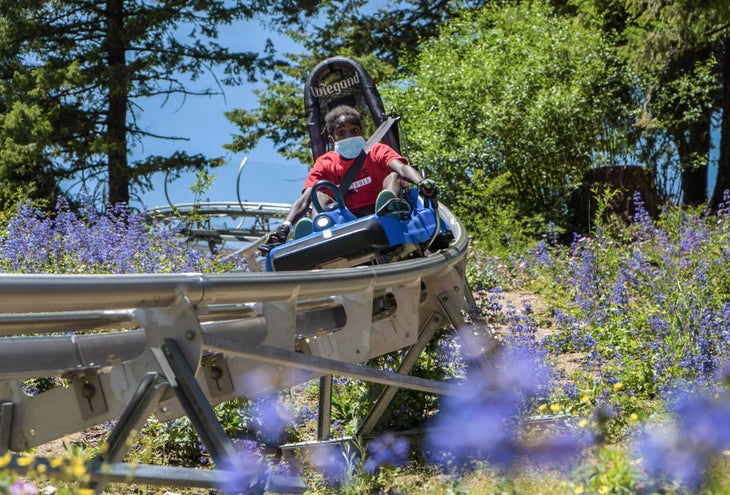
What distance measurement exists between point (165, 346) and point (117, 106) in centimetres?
1622

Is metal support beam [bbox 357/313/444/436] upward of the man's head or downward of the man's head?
downward

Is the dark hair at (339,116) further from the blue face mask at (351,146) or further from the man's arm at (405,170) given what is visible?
the man's arm at (405,170)

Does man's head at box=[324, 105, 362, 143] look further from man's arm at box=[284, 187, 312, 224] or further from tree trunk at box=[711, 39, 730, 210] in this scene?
tree trunk at box=[711, 39, 730, 210]

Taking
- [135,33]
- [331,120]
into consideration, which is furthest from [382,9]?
[331,120]

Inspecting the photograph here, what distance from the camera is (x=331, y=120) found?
6.55 metres

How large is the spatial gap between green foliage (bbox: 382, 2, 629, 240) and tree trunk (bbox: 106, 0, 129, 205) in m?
5.13

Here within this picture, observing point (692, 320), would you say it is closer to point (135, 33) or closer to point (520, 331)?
point (520, 331)

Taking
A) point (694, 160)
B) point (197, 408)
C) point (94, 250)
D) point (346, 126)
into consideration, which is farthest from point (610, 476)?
point (694, 160)

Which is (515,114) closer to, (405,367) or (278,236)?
(278,236)

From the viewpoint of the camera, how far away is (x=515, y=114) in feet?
45.0

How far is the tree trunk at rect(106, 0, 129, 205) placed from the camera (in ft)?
54.5

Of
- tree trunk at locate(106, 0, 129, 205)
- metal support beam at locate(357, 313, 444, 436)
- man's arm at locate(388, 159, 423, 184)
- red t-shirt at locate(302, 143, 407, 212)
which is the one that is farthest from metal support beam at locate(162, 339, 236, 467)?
tree trunk at locate(106, 0, 129, 205)

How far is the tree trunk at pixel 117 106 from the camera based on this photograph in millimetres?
16609

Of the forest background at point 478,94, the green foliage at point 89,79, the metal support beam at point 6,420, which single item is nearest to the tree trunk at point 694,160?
the forest background at point 478,94
